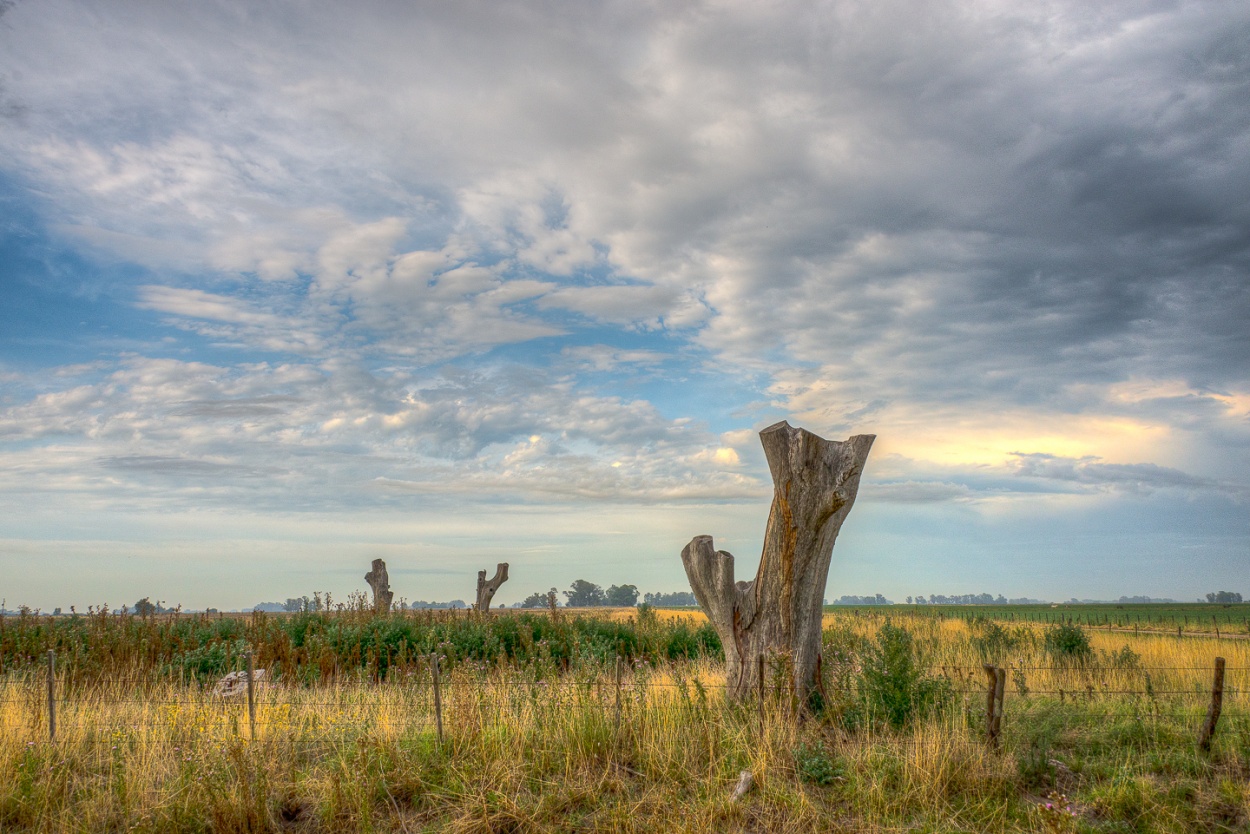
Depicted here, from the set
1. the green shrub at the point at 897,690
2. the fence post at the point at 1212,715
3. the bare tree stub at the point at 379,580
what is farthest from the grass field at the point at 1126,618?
the bare tree stub at the point at 379,580

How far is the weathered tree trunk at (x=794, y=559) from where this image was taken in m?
9.26

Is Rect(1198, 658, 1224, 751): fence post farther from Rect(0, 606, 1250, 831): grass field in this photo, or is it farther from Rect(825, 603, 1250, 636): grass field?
Rect(825, 603, 1250, 636): grass field

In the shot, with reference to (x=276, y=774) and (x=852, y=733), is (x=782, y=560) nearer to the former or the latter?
(x=852, y=733)

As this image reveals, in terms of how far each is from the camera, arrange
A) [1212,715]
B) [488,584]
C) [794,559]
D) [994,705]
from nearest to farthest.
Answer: [994,705], [1212,715], [794,559], [488,584]

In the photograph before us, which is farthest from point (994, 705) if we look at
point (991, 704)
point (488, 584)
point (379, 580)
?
point (379, 580)

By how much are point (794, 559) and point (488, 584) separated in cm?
2154

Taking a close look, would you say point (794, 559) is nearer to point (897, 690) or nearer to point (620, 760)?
point (897, 690)

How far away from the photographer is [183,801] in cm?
686

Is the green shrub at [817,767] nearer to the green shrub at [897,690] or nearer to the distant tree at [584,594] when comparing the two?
the green shrub at [897,690]

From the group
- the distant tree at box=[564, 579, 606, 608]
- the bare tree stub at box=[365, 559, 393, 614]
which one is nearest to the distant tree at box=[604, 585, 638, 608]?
the distant tree at box=[564, 579, 606, 608]

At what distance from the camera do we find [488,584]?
1145 inches

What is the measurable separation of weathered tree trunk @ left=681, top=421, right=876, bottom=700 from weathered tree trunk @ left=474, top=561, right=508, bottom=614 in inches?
811

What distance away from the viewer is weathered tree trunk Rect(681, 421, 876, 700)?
9.26 meters

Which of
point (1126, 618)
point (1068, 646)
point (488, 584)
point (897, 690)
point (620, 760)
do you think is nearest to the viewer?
point (620, 760)
